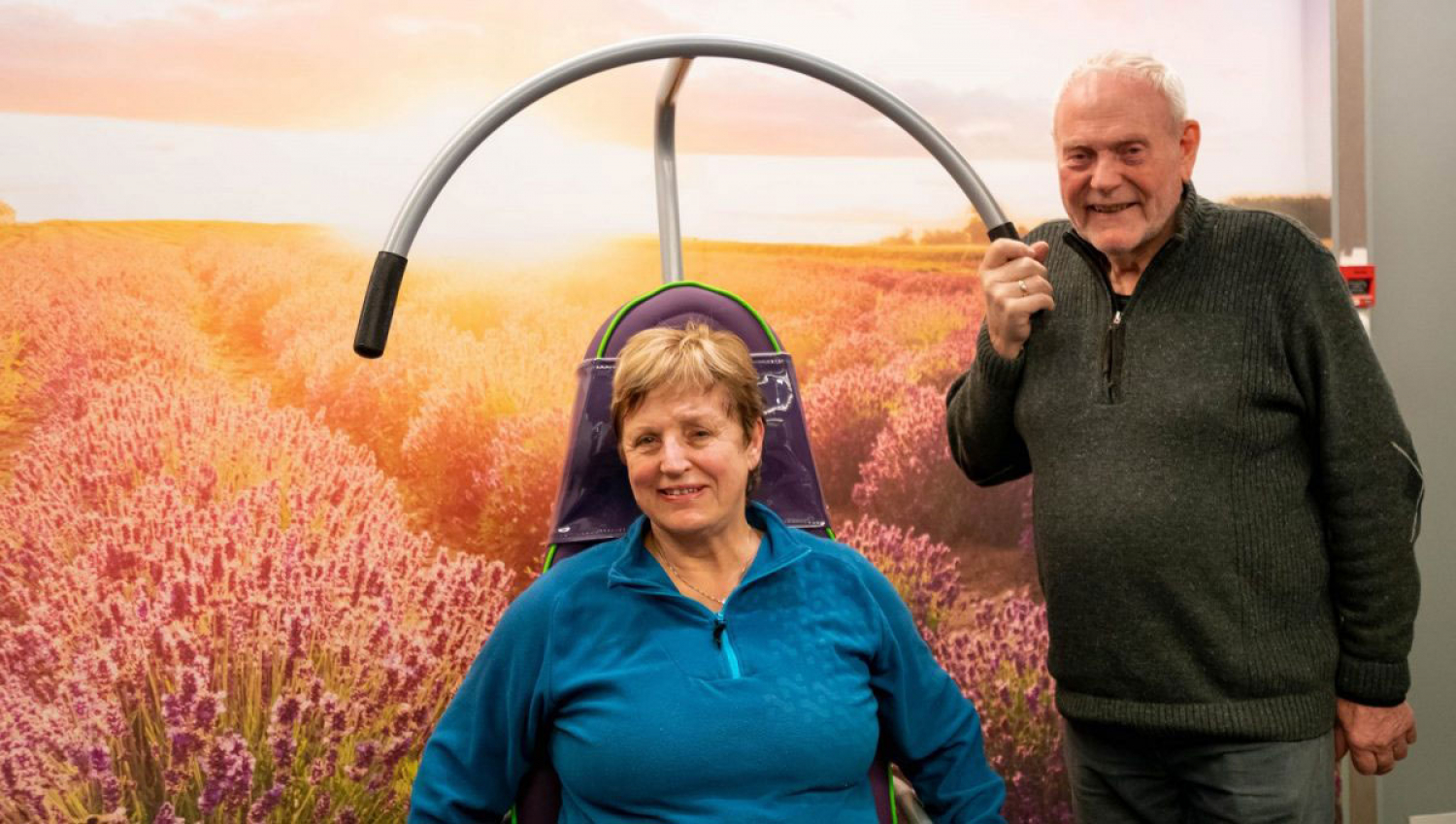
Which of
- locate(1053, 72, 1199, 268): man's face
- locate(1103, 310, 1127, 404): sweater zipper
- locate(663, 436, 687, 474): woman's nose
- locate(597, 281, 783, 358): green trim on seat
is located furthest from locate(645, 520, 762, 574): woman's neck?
locate(1053, 72, 1199, 268): man's face

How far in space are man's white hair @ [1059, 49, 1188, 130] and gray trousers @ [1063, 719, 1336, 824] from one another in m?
0.82

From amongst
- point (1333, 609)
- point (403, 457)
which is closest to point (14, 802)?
point (403, 457)

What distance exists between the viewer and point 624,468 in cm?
151

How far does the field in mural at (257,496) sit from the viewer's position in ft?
6.77

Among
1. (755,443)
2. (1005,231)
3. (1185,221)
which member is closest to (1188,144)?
(1185,221)

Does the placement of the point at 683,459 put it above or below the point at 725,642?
above

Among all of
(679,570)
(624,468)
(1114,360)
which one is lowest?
(679,570)

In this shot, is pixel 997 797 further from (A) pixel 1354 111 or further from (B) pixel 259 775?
A: (A) pixel 1354 111

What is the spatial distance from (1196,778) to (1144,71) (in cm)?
93

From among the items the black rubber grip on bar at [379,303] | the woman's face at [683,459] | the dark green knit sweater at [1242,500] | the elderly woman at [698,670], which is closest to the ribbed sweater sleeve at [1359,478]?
the dark green knit sweater at [1242,500]

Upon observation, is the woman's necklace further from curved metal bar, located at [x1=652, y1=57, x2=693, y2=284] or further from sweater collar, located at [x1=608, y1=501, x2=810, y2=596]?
curved metal bar, located at [x1=652, y1=57, x2=693, y2=284]

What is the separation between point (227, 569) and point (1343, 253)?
102 inches

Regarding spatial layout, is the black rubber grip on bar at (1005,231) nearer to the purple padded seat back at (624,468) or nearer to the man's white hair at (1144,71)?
the man's white hair at (1144,71)

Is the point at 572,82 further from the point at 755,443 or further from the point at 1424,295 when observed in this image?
the point at 1424,295
